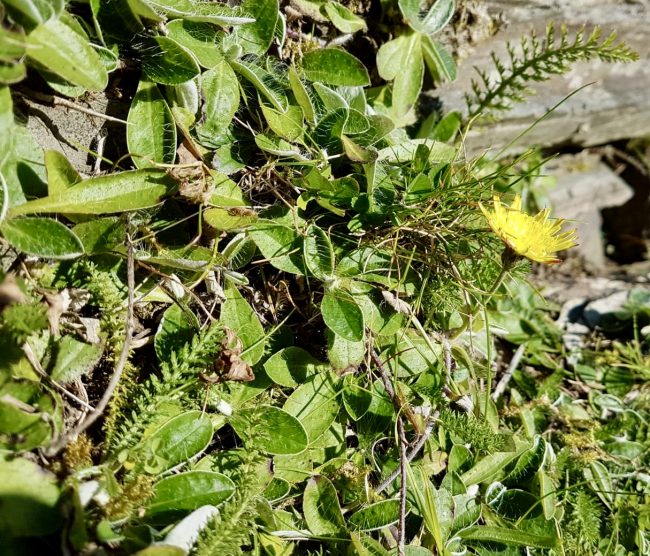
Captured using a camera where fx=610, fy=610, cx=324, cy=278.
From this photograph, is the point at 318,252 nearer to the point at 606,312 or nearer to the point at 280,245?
the point at 280,245

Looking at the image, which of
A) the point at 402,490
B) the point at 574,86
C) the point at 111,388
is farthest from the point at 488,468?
the point at 574,86

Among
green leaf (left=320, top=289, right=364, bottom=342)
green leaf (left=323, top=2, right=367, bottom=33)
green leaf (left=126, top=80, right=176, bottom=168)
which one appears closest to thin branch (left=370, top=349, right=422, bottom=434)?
green leaf (left=320, top=289, right=364, bottom=342)

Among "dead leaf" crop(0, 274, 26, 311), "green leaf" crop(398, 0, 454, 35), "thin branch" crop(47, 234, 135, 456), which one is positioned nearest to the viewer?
"dead leaf" crop(0, 274, 26, 311)

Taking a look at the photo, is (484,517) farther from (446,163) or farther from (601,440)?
(446,163)

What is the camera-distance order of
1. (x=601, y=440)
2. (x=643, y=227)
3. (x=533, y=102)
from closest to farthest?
(x=601, y=440), (x=533, y=102), (x=643, y=227)

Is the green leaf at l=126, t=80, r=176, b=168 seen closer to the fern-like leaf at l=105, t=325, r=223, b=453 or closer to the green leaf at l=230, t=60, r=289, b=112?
the green leaf at l=230, t=60, r=289, b=112

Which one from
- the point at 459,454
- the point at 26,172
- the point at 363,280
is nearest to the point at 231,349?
Result: the point at 363,280
